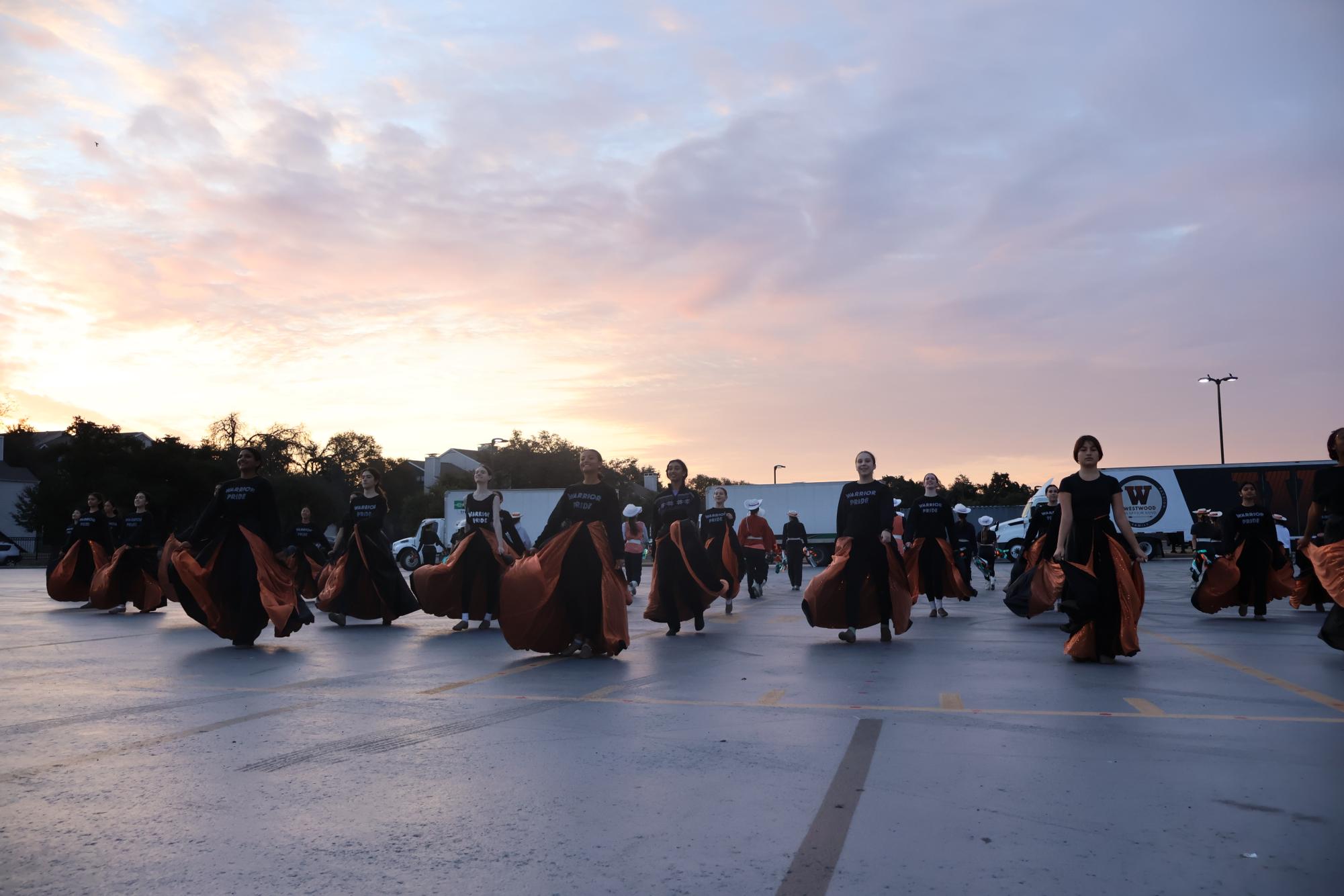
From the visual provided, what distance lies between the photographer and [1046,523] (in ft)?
46.7

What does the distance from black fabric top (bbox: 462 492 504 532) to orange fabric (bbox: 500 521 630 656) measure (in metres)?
3.69

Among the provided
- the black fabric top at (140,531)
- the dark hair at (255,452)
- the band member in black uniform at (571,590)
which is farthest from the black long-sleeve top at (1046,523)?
the black fabric top at (140,531)

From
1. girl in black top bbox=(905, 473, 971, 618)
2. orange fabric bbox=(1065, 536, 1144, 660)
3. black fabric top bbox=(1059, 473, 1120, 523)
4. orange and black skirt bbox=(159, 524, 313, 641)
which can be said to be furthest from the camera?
girl in black top bbox=(905, 473, 971, 618)

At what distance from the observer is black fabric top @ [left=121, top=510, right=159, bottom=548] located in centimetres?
1736

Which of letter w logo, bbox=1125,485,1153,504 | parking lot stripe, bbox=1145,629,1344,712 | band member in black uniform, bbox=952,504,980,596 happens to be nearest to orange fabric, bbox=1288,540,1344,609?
parking lot stripe, bbox=1145,629,1344,712

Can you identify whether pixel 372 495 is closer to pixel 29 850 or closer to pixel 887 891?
pixel 29 850

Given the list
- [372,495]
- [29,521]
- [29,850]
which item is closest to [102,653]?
[372,495]

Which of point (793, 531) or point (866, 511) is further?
point (793, 531)

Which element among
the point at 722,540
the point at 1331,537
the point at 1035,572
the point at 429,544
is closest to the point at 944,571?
the point at 1035,572

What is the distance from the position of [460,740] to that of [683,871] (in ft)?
8.46

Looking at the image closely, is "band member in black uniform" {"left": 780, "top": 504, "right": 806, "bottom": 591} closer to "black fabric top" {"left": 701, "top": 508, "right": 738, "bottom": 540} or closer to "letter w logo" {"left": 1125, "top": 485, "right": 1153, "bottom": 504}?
"black fabric top" {"left": 701, "top": 508, "right": 738, "bottom": 540}

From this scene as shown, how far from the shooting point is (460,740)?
5879 mm

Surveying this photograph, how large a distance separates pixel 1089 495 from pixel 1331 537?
7.69ft

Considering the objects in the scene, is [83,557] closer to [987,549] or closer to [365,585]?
[365,585]
